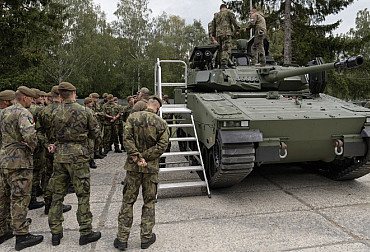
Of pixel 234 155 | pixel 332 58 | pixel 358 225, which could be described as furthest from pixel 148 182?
pixel 332 58

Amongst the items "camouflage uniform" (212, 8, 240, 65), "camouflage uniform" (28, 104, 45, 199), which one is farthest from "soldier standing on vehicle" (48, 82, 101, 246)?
"camouflage uniform" (212, 8, 240, 65)

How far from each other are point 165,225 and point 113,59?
3252 centimetres

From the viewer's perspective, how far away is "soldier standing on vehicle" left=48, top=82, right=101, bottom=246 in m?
3.97

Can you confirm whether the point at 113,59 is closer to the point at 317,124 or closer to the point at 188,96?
the point at 188,96

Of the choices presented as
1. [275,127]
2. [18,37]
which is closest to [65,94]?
[275,127]

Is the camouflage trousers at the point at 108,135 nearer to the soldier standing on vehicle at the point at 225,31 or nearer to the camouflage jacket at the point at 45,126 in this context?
the soldier standing on vehicle at the point at 225,31

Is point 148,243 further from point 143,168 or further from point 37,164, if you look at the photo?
point 37,164

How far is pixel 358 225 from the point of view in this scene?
450 centimetres

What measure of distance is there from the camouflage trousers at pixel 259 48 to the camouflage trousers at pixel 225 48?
78 centimetres

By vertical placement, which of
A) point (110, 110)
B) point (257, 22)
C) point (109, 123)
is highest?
point (257, 22)

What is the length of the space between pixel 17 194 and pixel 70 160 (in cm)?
77

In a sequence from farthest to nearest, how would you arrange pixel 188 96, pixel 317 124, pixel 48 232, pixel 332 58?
pixel 332 58
pixel 188 96
pixel 317 124
pixel 48 232

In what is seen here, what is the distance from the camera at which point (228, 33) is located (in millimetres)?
7398

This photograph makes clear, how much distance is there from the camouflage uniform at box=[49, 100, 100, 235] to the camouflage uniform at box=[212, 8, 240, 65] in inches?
162
